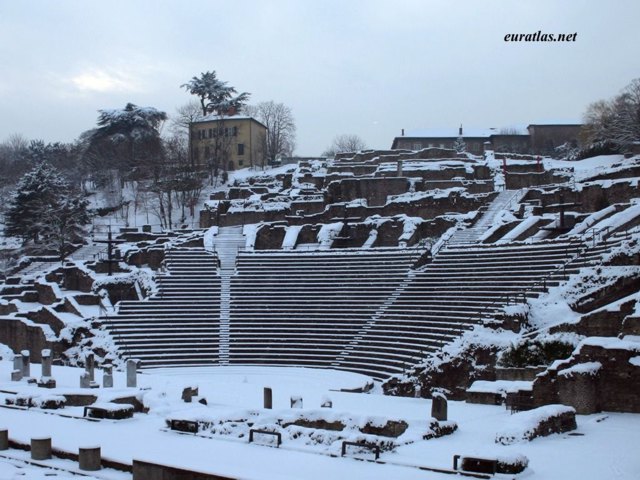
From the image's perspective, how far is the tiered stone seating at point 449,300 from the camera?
1076 inches

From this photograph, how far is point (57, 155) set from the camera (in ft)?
296

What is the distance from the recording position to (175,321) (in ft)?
110

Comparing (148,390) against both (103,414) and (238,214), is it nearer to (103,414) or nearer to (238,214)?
(103,414)

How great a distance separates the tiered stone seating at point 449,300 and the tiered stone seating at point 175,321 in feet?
21.1

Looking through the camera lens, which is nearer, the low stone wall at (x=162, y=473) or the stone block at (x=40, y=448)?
the low stone wall at (x=162, y=473)

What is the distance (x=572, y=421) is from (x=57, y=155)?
8475cm

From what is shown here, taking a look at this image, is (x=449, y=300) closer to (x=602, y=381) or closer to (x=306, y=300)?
(x=306, y=300)

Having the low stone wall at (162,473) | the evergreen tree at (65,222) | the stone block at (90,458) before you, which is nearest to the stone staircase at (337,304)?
the stone block at (90,458)

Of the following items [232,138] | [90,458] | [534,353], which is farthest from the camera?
[232,138]

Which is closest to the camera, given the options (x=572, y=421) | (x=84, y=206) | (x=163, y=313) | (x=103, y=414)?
(x=572, y=421)

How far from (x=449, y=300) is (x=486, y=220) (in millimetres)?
15806

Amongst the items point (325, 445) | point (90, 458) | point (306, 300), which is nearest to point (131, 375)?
point (90, 458)

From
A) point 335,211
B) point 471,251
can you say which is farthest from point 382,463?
point 335,211

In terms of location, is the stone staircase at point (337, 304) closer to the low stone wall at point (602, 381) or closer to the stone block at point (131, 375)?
the stone block at point (131, 375)
